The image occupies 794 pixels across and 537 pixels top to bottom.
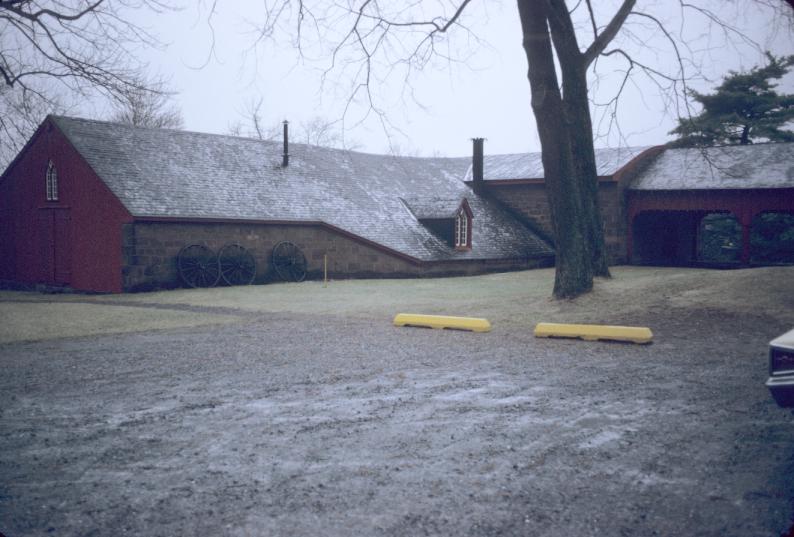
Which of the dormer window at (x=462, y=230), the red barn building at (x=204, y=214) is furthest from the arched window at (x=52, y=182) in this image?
the dormer window at (x=462, y=230)

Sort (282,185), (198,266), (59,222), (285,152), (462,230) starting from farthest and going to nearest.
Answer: (462,230), (285,152), (282,185), (59,222), (198,266)

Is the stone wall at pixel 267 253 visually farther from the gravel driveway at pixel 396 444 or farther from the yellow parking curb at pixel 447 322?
the gravel driveway at pixel 396 444

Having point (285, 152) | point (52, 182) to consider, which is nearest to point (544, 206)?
point (285, 152)

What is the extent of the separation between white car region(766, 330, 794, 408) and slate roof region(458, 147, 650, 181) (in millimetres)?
26569

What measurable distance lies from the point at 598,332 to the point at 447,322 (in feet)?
9.24

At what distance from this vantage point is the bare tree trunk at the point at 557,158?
1470cm

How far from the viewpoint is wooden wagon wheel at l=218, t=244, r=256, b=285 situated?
23.9 meters

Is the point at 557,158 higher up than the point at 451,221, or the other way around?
the point at 557,158

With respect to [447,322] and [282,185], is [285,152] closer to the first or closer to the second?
[282,185]

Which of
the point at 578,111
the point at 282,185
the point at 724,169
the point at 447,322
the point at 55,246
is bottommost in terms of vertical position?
A: the point at 447,322

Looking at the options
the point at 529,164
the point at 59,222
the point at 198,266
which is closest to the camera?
the point at 198,266

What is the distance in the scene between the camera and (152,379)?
309 inches

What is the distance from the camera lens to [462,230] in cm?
2997

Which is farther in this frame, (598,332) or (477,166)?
(477,166)
